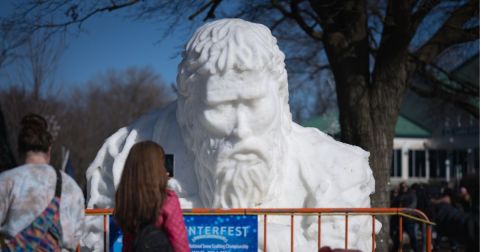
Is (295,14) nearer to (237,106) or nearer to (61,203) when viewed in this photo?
(237,106)

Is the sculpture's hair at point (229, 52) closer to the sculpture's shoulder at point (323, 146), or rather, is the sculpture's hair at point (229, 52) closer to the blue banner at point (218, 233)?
the sculpture's shoulder at point (323, 146)

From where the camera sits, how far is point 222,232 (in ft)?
16.9

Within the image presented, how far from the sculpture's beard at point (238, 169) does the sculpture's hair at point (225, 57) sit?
39 cm

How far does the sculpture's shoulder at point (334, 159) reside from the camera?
590 centimetres

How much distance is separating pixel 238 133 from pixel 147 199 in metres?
1.69

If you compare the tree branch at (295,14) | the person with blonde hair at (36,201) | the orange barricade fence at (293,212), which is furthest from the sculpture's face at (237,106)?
the tree branch at (295,14)

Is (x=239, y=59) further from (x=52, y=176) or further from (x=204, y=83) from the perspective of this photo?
(x=52, y=176)

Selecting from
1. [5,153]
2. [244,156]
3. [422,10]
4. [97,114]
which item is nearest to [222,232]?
[244,156]

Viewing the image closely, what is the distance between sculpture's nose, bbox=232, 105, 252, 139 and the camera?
17.3 feet

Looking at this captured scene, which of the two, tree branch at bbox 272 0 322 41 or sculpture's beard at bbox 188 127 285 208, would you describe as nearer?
sculpture's beard at bbox 188 127 285 208

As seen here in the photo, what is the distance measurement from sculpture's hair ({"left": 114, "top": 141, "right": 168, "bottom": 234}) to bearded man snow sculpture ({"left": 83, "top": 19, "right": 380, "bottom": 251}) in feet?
5.31

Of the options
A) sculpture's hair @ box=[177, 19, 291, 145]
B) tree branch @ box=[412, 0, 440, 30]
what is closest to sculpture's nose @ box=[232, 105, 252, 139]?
sculpture's hair @ box=[177, 19, 291, 145]

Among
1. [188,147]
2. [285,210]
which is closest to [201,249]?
[285,210]

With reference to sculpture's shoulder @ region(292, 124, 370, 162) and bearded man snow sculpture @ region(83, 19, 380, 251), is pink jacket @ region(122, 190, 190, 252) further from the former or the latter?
sculpture's shoulder @ region(292, 124, 370, 162)
